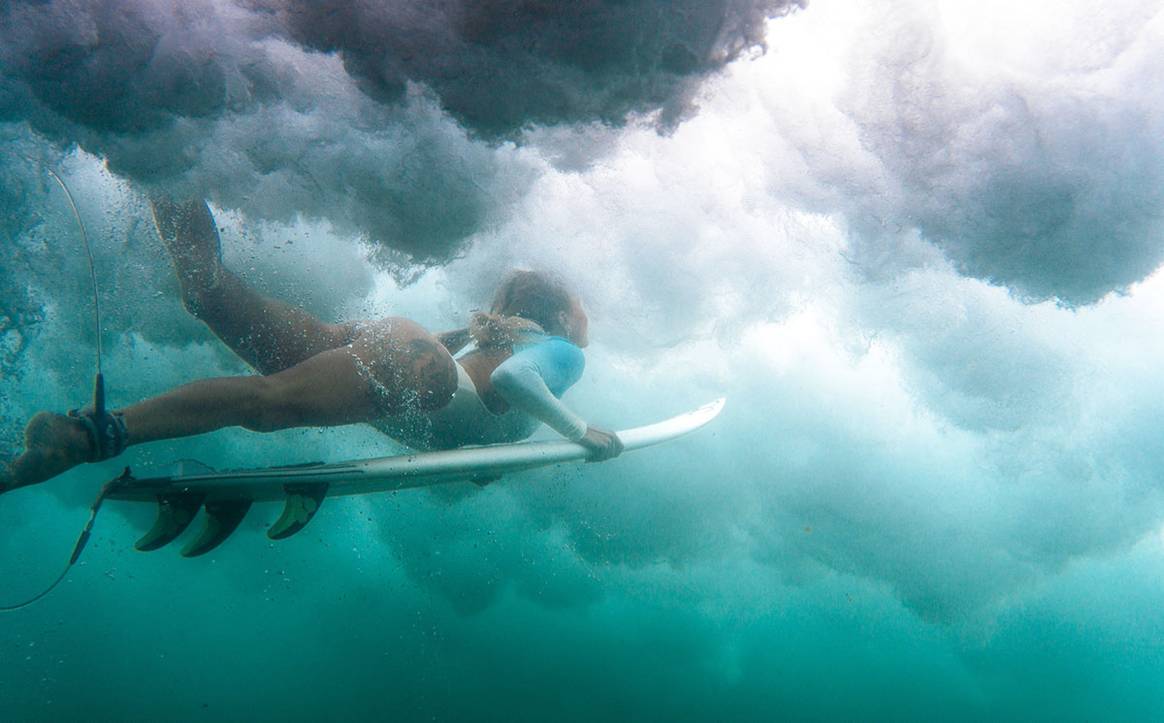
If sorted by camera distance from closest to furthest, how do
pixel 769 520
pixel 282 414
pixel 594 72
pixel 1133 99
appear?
1. pixel 282 414
2. pixel 594 72
3. pixel 1133 99
4. pixel 769 520

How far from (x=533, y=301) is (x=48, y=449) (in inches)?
137

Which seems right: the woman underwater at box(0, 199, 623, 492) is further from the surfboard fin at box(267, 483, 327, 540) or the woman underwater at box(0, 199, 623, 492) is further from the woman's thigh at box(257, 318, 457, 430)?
the surfboard fin at box(267, 483, 327, 540)

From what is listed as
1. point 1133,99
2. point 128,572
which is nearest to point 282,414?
point 1133,99

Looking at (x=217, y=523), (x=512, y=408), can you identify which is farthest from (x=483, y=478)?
(x=217, y=523)

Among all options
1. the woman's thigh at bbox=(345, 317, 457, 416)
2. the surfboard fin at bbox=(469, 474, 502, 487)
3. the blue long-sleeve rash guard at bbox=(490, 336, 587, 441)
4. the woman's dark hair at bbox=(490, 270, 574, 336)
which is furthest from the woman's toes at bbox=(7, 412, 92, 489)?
the woman's dark hair at bbox=(490, 270, 574, 336)

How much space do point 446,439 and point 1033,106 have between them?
6.09 metres

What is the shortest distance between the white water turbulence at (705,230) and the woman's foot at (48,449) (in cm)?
18

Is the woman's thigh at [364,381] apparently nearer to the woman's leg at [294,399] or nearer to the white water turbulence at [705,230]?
the woman's leg at [294,399]

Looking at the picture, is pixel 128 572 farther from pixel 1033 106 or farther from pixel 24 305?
pixel 1033 106

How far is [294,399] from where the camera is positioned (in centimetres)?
302

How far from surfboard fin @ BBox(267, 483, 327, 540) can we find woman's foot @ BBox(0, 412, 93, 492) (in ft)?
3.29

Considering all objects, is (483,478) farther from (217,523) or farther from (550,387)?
(217,523)

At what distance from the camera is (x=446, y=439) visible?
4.53 m

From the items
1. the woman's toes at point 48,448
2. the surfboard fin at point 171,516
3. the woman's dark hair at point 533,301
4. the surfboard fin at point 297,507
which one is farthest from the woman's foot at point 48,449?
the woman's dark hair at point 533,301
